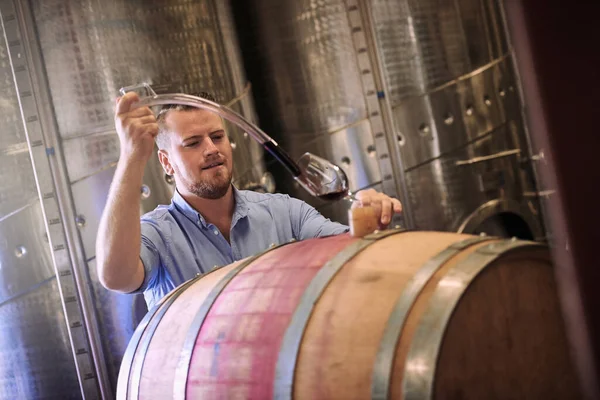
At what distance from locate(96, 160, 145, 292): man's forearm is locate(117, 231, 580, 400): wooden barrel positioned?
0.50 metres

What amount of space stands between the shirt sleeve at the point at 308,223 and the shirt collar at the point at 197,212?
0.59 feet

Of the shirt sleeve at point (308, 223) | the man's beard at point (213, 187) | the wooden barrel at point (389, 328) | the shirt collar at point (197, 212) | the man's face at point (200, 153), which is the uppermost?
the man's face at point (200, 153)

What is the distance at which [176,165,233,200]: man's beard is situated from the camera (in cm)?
260

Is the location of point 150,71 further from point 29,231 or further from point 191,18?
point 29,231

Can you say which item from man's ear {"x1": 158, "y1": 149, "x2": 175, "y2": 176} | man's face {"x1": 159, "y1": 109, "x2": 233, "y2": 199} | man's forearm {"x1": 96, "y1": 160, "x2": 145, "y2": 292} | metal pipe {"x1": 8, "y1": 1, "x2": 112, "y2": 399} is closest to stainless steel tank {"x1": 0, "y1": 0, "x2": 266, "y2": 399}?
metal pipe {"x1": 8, "y1": 1, "x2": 112, "y2": 399}

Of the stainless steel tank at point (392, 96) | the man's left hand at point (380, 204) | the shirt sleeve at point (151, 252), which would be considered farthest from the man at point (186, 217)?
the stainless steel tank at point (392, 96)

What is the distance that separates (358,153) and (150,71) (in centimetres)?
105

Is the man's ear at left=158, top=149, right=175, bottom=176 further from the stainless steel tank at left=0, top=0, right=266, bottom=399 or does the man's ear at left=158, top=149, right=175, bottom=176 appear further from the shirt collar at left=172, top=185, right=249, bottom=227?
the stainless steel tank at left=0, top=0, right=266, bottom=399

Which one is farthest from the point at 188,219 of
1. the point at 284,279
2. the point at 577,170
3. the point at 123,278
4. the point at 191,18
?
the point at 577,170

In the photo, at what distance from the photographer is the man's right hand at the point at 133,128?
2164 millimetres

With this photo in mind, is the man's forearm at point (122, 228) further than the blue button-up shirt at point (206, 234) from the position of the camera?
No

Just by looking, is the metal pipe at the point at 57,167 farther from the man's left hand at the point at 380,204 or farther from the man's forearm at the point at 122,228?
the man's left hand at the point at 380,204

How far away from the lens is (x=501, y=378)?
1366 millimetres

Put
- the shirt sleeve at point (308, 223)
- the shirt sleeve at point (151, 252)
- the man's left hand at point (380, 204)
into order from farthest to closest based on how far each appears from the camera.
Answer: the shirt sleeve at point (308, 223), the shirt sleeve at point (151, 252), the man's left hand at point (380, 204)
